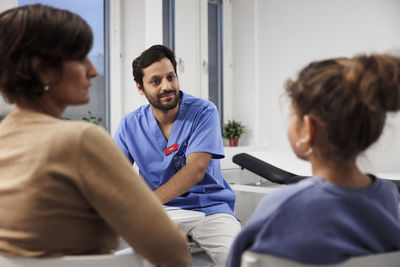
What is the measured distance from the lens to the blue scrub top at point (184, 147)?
6.30 feet

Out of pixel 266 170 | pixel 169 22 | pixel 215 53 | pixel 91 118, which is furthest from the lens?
pixel 215 53

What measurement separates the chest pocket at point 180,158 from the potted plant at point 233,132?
7.81 ft

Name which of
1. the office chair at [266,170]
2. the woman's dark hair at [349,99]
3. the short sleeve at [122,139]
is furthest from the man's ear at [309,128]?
the office chair at [266,170]

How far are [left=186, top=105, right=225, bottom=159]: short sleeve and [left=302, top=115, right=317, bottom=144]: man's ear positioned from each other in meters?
1.05

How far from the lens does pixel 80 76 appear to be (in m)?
0.88

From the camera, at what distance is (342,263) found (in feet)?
2.46

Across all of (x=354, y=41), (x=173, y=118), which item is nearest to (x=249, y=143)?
(x=354, y=41)

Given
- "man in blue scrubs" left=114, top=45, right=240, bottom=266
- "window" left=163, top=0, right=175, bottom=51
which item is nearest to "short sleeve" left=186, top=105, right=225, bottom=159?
"man in blue scrubs" left=114, top=45, right=240, bottom=266

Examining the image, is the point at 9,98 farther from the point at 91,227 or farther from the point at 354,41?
the point at 354,41

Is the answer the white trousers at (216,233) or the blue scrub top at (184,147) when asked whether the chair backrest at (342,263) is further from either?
the blue scrub top at (184,147)

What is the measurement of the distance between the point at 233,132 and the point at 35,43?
3.60m

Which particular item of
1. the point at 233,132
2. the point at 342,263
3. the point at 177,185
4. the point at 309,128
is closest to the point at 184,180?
the point at 177,185

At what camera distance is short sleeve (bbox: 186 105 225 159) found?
1923 mm

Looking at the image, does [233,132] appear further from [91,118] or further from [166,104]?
[166,104]
